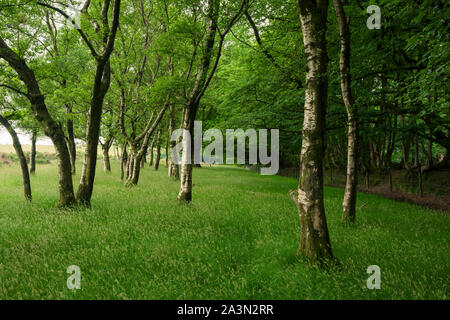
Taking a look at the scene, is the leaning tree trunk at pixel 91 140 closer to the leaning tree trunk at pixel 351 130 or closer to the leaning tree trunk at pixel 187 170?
the leaning tree trunk at pixel 187 170

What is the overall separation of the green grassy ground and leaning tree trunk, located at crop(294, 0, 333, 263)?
0.48 meters

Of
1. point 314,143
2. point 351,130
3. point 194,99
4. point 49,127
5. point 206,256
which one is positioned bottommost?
point 206,256

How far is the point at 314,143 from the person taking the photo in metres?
4.40

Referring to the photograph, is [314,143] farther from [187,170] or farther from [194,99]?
[194,99]

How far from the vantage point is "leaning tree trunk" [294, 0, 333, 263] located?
4387mm

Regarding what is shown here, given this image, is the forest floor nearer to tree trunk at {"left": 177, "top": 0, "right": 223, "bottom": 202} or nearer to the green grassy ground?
the green grassy ground

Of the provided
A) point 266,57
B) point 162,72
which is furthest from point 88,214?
point 162,72

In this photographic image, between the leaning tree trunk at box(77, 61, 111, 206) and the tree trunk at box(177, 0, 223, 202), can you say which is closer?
the leaning tree trunk at box(77, 61, 111, 206)

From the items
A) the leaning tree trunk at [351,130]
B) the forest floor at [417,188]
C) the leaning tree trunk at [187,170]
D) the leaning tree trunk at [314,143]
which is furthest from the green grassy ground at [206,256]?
the forest floor at [417,188]

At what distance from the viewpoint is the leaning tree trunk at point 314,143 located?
173 inches

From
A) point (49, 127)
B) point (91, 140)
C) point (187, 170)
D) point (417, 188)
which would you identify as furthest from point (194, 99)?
point (417, 188)

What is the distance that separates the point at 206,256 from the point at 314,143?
3395 mm

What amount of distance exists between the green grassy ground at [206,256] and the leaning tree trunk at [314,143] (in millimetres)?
479

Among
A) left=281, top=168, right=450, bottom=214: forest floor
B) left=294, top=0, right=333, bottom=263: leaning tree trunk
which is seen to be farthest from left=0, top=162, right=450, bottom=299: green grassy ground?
left=281, top=168, right=450, bottom=214: forest floor
